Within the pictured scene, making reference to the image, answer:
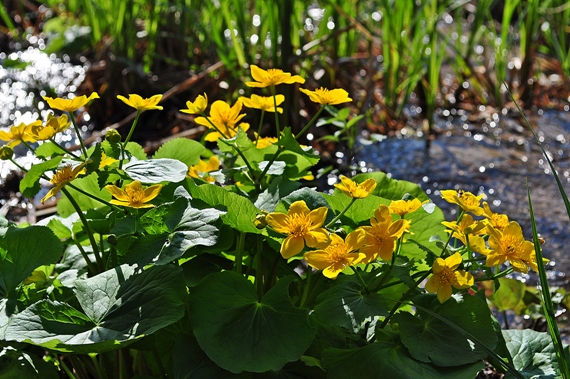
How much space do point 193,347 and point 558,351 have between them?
1.87 ft

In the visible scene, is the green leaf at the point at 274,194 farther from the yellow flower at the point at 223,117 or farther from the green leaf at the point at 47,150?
the green leaf at the point at 47,150

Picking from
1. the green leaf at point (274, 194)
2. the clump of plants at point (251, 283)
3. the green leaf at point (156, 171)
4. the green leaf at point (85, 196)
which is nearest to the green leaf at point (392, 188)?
the clump of plants at point (251, 283)

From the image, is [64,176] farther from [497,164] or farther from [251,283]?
[497,164]

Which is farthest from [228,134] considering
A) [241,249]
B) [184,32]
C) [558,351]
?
[184,32]

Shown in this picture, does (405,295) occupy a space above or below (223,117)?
below

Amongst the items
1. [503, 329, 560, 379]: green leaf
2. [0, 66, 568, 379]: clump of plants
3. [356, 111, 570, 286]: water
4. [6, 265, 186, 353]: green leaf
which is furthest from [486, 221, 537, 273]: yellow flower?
[356, 111, 570, 286]: water

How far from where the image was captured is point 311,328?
42.1 inches

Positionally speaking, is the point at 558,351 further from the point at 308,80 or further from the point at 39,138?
the point at 308,80

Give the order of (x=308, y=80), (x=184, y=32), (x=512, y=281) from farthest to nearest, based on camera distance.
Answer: (x=184, y=32), (x=308, y=80), (x=512, y=281)

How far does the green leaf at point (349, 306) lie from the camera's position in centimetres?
104

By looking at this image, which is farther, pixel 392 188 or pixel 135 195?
pixel 392 188

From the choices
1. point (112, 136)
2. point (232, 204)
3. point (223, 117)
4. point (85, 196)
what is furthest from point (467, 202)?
point (85, 196)

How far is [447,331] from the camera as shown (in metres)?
1.12

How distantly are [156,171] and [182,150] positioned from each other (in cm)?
29
